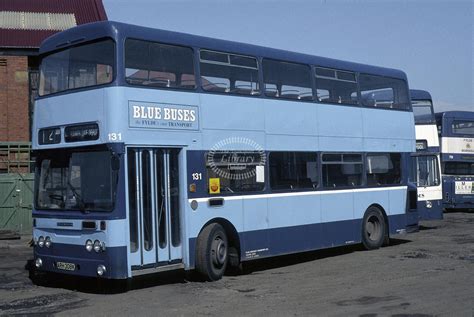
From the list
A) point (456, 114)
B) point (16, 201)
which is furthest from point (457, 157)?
point (16, 201)

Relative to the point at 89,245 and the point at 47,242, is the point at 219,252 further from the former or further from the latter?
the point at 47,242

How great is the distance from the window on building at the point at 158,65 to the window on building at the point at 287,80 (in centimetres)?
215

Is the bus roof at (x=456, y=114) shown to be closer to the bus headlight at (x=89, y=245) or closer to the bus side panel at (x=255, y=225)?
the bus side panel at (x=255, y=225)

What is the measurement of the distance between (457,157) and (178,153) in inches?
879

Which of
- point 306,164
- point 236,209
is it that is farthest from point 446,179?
point 236,209

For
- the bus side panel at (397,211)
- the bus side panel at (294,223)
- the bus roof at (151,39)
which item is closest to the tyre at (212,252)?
the bus side panel at (294,223)

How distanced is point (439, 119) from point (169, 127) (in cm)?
2217

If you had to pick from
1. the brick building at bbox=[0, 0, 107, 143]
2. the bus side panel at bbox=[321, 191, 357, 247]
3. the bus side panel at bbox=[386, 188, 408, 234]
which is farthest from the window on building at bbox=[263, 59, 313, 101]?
the brick building at bbox=[0, 0, 107, 143]

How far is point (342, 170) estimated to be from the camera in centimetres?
1552

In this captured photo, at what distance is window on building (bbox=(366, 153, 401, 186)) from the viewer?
1644cm

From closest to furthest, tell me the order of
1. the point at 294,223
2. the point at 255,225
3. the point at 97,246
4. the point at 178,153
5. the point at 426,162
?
the point at 97,246 < the point at 178,153 < the point at 255,225 < the point at 294,223 < the point at 426,162

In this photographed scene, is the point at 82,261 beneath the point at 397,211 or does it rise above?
beneath

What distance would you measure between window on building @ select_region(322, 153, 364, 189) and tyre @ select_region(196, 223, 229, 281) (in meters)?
3.67

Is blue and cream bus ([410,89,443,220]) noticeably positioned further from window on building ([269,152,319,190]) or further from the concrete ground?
window on building ([269,152,319,190])
